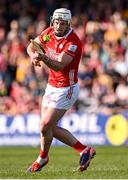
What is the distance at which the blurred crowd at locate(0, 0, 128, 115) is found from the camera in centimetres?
2202

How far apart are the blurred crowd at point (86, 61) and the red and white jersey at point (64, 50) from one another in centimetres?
986

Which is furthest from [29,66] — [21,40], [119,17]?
[119,17]

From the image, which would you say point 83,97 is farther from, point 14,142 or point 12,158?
point 12,158

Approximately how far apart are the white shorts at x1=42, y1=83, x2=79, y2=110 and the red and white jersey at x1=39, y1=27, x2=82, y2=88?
0.07 m

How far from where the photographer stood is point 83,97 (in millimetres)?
22219

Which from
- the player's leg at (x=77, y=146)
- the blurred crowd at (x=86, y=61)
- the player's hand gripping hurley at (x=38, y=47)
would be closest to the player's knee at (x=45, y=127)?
the player's leg at (x=77, y=146)

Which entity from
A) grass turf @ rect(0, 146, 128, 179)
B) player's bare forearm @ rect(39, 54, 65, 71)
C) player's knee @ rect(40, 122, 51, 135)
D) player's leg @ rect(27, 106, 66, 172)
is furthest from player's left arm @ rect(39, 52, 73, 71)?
grass turf @ rect(0, 146, 128, 179)

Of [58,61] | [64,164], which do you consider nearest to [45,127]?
[58,61]

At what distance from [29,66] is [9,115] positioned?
197cm

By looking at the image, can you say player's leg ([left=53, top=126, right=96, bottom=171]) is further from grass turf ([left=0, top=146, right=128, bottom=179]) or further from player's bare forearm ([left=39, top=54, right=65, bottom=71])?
player's bare forearm ([left=39, top=54, right=65, bottom=71])

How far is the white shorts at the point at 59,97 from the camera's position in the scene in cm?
1168

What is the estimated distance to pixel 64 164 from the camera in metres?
14.7

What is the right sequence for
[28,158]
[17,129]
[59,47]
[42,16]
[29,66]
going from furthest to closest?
[42,16]
[29,66]
[17,129]
[28,158]
[59,47]

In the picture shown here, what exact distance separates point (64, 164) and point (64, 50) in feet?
12.3
